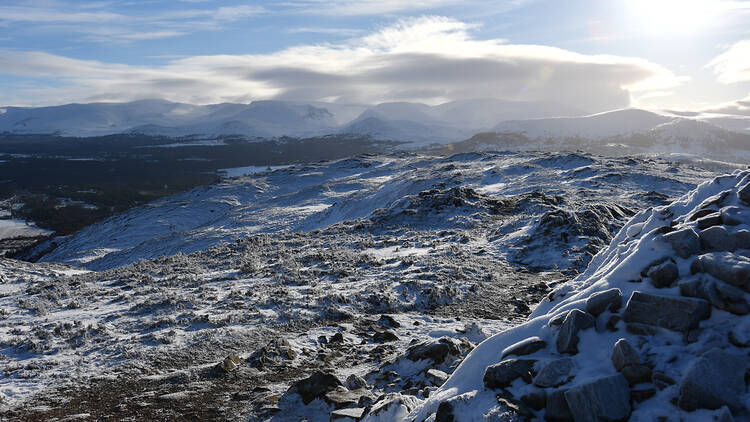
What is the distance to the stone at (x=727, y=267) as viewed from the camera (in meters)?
6.36

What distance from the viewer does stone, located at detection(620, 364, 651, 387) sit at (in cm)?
596

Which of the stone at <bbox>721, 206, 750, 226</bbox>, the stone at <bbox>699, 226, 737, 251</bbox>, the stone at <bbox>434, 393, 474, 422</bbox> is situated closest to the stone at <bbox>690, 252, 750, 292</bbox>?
the stone at <bbox>699, 226, 737, 251</bbox>

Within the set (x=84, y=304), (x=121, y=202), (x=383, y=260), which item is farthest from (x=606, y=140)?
(x=84, y=304)

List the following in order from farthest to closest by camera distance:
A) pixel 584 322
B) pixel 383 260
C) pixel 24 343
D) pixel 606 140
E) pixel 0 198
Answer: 1. pixel 606 140
2. pixel 0 198
3. pixel 383 260
4. pixel 24 343
5. pixel 584 322

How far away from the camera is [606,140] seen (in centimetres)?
18075

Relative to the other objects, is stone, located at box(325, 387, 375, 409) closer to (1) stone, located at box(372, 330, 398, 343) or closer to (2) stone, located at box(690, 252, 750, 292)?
(1) stone, located at box(372, 330, 398, 343)

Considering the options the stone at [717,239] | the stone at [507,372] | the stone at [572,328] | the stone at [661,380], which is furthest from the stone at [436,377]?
the stone at [717,239]

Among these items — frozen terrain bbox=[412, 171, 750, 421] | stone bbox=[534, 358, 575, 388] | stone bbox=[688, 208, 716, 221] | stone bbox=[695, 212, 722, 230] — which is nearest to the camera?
frozen terrain bbox=[412, 171, 750, 421]

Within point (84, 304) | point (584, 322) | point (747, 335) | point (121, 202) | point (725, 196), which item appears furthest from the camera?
point (121, 202)

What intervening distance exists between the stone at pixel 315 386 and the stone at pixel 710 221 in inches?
297

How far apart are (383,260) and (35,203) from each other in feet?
369

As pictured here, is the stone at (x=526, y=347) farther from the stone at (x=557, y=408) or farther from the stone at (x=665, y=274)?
the stone at (x=665, y=274)

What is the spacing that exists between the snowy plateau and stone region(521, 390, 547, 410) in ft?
0.06

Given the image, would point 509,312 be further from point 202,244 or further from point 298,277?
point 202,244
